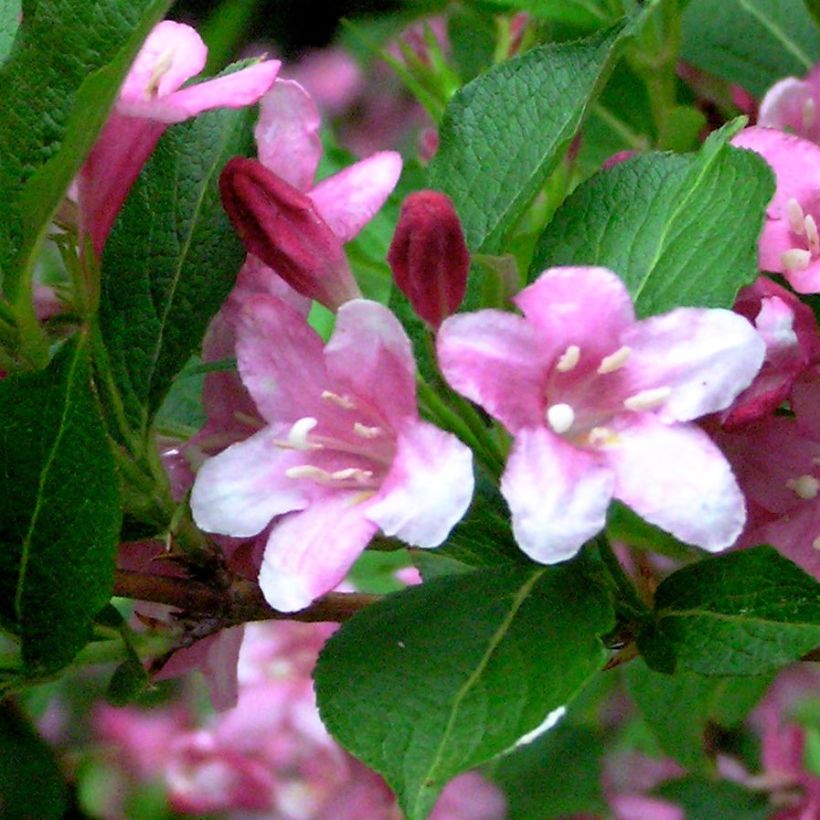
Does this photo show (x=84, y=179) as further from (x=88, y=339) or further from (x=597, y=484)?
(x=597, y=484)

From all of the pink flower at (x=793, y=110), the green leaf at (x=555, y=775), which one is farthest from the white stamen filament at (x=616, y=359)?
the green leaf at (x=555, y=775)

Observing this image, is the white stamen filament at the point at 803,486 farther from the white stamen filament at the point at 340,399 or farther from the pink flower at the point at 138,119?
the pink flower at the point at 138,119

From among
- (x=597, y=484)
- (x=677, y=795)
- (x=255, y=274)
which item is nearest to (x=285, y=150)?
(x=255, y=274)

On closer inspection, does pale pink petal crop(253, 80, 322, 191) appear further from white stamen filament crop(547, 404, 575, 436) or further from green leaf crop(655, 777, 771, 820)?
green leaf crop(655, 777, 771, 820)

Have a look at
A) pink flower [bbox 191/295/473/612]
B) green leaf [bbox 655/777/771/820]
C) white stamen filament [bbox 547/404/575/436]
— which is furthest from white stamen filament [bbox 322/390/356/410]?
green leaf [bbox 655/777/771/820]

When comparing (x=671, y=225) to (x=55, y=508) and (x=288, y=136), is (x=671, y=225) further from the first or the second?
(x=55, y=508)

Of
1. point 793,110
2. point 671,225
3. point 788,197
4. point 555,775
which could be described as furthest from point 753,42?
point 555,775
